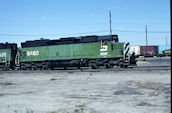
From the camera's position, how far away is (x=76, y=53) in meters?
23.3

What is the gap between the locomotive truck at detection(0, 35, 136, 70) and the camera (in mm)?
21875

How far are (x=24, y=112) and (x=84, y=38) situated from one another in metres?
17.7

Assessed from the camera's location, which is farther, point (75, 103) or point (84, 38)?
point (84, 38)

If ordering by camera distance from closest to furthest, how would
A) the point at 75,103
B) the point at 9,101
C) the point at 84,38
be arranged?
the point at 75,103
the point at 9,101
the point at 84,38

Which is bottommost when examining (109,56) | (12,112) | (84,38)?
(12,112)

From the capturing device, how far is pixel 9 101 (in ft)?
26.3


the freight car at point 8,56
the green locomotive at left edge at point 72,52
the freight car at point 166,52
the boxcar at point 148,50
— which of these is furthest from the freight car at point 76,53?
the freight car at point 166,52

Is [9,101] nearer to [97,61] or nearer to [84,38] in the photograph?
[97,61]

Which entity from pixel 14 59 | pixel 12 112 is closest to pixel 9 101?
pixel 12 112

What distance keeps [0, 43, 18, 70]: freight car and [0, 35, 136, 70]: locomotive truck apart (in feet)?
4.86

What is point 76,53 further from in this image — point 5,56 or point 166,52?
point 166,52

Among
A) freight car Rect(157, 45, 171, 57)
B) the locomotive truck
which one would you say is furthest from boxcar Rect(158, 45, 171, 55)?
the locomotive truck

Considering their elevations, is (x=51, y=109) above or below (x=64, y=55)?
below

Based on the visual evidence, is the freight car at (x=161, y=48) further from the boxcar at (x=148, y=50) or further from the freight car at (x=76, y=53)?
the freight car at (x=76, y=53)
